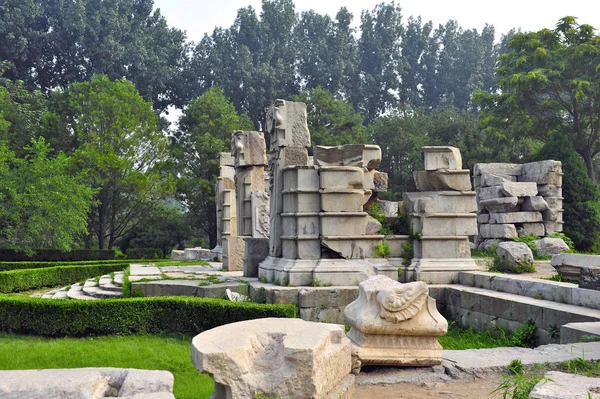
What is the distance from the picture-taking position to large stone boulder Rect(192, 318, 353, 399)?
13.7ft

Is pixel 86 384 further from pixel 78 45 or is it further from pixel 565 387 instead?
pixel 78 45

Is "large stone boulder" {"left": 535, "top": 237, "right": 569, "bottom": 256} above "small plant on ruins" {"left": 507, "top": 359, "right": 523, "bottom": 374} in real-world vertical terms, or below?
above

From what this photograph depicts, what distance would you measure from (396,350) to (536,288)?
12.8ft

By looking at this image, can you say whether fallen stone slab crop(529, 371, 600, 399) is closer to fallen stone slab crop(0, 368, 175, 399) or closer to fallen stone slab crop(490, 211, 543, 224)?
fallen stone slab crop(0, 368, 175, 399)

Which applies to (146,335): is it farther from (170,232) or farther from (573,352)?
(170,232)

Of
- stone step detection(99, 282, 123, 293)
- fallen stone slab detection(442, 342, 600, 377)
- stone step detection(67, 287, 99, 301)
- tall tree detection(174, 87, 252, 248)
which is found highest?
tall tree detection(174, 87, 252, 248)

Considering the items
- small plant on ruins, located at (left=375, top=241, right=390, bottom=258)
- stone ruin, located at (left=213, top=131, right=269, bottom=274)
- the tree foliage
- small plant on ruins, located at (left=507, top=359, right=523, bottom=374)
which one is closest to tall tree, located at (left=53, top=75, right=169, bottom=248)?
the tree foliage

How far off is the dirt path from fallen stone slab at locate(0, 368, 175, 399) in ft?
6.06

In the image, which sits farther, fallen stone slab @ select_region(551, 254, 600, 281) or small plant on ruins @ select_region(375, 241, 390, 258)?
small plant on ruins @ select_region(375, 241, 390, 258)

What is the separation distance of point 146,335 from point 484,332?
517cm

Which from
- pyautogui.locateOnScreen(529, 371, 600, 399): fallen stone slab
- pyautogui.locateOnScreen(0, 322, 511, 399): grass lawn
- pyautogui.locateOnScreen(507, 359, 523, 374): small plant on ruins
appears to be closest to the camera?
pyautogui.locateOnScreen(529, 371, 600, 399): fallen stone slab

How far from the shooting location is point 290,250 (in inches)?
407

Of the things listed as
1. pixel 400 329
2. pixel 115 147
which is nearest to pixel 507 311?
pixel 400 329

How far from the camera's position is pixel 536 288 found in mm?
8570
